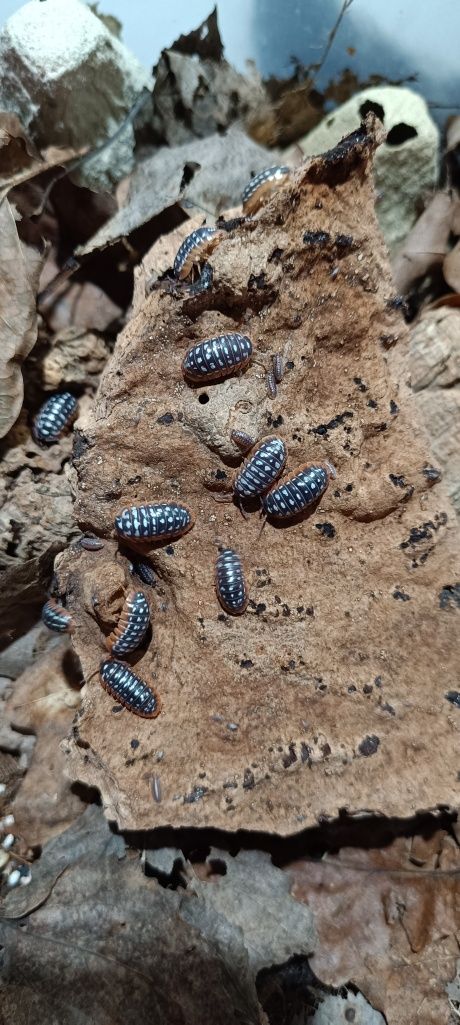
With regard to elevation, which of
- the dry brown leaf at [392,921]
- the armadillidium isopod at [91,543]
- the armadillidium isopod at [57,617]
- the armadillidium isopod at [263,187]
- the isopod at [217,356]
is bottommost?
the dry brown leaf at [392,921]

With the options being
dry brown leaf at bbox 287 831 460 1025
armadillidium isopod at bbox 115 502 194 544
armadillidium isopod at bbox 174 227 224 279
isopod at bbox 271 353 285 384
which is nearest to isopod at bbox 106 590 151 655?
armadillidium isopod at bbox 115 502 194 544

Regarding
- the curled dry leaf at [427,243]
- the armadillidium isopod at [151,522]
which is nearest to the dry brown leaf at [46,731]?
the armadillidium isopod at [151,522]

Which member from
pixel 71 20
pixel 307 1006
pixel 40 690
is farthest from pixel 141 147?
pixel 307 1006

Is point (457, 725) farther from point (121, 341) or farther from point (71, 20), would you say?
point (71, 20)

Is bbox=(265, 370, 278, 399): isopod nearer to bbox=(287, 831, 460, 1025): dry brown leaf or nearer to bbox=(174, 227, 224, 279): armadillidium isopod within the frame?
bbox=(174, 227, 224, 279): armadillidium isopod

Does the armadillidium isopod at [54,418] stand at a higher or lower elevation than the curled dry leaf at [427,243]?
lower

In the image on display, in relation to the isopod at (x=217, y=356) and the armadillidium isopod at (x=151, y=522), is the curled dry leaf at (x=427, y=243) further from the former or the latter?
the armadillidium isopod at (x=151, y=522)

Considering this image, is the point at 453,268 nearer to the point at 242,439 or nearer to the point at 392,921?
Result: the point at 242,439

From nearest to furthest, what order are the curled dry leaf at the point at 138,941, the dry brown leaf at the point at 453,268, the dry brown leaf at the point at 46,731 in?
the curled dry leaf at the point at 138,941
the dry brown leaf at the point at 46,731
the dry brown leaf at the point at 453,268
